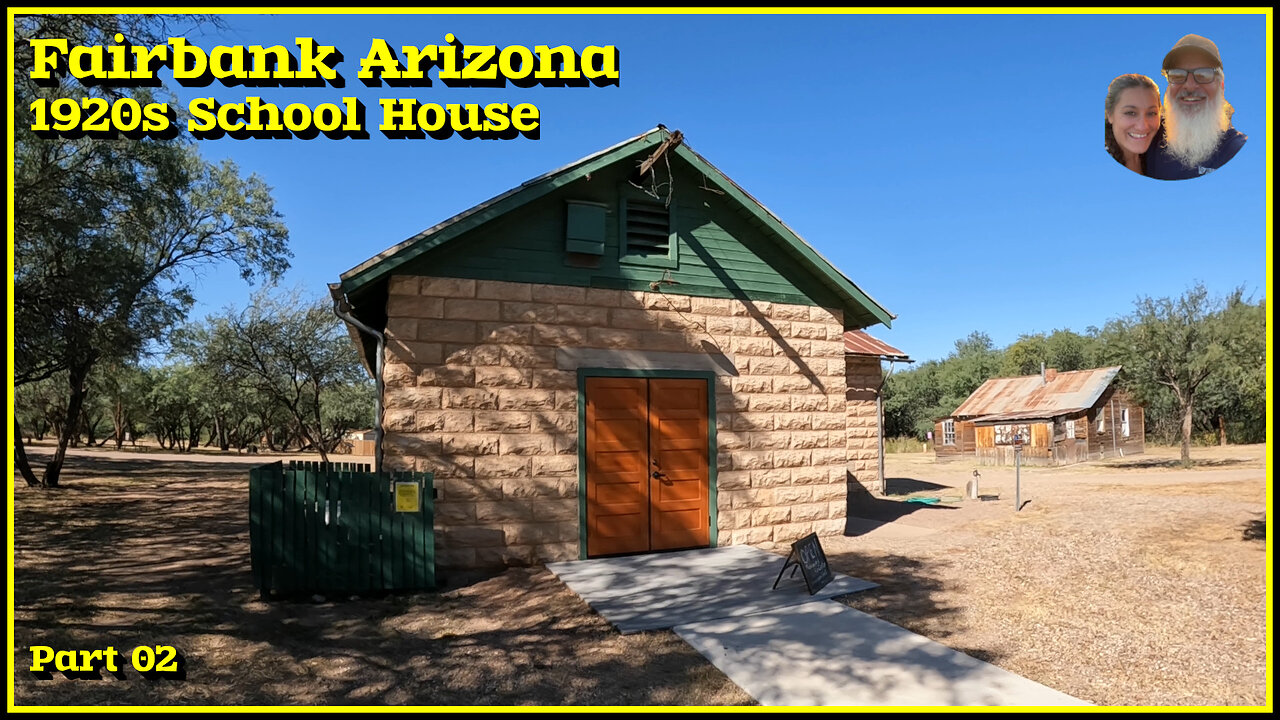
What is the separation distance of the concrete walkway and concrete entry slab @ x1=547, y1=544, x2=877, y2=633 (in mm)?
13

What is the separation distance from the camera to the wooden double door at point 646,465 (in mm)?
10125

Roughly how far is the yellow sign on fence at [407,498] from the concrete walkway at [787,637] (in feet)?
6.60

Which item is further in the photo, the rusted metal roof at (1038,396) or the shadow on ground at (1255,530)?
the rusted metal roof at (1038,396)

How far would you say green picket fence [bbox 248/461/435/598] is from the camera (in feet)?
26.6

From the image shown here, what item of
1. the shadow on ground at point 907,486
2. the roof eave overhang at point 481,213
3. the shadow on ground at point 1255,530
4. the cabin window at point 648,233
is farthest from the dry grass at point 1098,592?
the roof eave overhang at point 481,213

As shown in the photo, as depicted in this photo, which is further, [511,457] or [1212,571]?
[511,457]

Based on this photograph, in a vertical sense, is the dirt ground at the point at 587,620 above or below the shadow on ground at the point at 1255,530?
below

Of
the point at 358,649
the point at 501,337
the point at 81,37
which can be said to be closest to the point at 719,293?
the point at 501,337

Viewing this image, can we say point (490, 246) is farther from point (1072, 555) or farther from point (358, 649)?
point (1072, 555)

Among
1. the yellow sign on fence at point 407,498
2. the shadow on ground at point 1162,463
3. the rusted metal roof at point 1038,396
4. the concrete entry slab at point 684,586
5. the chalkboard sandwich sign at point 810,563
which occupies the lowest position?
the shadow on ground at point 1162,463

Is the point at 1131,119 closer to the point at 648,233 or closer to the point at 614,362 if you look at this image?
the point at 648,233

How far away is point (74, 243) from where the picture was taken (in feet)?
44.1

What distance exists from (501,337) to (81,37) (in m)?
7.30

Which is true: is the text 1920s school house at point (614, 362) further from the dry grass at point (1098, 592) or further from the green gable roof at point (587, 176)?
the dry grass at point (1098, 592)
